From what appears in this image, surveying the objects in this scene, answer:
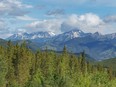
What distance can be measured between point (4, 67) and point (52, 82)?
20170 millimetres

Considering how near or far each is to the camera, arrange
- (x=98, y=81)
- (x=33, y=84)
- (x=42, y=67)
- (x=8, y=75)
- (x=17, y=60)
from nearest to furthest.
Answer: (x=33, y=84)
(x=8, y=75)
(x=17, y=60)
(x=42, y=67)
(x=98, y=81)

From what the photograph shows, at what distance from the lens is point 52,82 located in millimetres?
125938

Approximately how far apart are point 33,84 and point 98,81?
72448 mm

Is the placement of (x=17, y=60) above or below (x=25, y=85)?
above

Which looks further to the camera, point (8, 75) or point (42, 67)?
point (42, 67)

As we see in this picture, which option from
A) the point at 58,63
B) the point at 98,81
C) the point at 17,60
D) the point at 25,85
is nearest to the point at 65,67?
the point at 58,63

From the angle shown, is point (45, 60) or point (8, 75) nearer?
point (8, 75)

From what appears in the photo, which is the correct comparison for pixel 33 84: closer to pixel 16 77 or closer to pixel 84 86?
pixel 16 77

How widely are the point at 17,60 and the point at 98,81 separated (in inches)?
2419

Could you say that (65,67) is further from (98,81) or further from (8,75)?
(8,75)

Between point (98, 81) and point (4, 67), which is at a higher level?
point (4, 67)

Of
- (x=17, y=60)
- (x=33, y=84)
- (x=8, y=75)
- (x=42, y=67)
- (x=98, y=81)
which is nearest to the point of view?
(x=33, y=84)

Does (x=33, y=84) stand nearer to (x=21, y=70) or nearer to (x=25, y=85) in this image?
(x=25, y=85)

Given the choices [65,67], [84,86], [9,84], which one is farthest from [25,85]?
[65,67]
